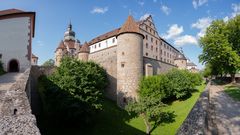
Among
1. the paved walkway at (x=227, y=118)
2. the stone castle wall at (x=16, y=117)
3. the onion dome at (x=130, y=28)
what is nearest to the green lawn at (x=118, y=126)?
the paved walkway at (x=227, y=118)

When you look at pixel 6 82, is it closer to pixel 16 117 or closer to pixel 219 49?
pixel 16 117

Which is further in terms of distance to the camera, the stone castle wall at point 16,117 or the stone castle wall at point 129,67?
the stone castle wall at point 129,67

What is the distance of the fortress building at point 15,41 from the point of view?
16.1 m

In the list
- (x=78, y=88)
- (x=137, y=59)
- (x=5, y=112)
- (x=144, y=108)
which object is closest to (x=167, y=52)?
(x=137, y=59)

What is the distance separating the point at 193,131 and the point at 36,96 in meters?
16.7

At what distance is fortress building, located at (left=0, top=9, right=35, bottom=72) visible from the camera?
52.9 ft

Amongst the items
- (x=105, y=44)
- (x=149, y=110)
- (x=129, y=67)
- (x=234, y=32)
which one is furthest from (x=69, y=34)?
(x=149, y=110)

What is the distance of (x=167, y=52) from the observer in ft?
194

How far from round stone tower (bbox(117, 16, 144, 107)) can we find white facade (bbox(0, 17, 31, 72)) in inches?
537

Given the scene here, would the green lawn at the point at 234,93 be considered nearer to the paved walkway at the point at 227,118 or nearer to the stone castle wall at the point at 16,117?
the paved walkway at the point at 227,118

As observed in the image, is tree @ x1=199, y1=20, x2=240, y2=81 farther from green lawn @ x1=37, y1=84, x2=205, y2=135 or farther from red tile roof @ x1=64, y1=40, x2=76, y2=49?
red tile roof @ x1=64, y1=40, x2=76, y2=49

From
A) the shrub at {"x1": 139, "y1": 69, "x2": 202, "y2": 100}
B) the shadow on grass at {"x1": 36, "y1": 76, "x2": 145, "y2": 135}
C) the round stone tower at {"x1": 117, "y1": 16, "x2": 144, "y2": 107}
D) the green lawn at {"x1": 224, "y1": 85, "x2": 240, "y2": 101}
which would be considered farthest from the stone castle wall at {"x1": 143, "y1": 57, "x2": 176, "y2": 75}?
the green lawn at {"x1": 224, "y1": 85, "x2": 240, "y2": 101}

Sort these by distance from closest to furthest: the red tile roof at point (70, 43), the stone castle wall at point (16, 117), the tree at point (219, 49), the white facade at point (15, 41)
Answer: the stone castle wall at point (16, 117) < the white facade at point (15, 41) < the tree at point (219, 49) < the red tile roof at point (70, 43)

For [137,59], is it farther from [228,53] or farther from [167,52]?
[167,52]
